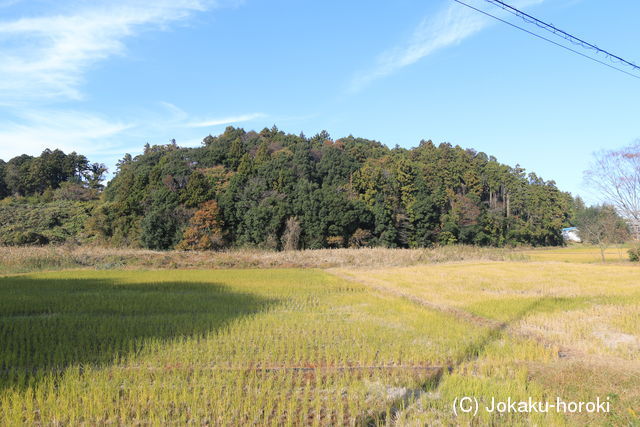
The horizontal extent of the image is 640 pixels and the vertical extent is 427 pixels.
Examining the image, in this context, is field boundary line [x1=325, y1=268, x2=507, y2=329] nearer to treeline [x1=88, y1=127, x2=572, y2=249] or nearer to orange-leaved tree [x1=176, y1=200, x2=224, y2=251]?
treeline [x1=88, y1=127, x2=572, y2=249]

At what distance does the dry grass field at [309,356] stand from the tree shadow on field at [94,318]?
0.14 ft

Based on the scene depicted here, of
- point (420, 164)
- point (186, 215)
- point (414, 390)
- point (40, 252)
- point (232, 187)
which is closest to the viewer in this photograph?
point (414, 390)

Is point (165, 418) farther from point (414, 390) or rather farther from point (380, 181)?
point (380, 181)

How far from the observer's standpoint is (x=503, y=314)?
9.42m

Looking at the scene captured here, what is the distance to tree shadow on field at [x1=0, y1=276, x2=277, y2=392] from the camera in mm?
5752

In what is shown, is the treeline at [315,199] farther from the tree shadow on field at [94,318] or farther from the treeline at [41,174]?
the tree shadow on field at [94,318]

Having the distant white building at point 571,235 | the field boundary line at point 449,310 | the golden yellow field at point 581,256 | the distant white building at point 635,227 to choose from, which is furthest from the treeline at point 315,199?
the field boundary line at point 449,310

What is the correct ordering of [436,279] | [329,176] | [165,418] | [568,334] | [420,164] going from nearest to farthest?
1. [165,418]
2. [568,334]
3. [436,279]
4. [329,176]
5. [420,164]

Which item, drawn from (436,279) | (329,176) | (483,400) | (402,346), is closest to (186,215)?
(329,176)

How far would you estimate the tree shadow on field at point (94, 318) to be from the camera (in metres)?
5.75

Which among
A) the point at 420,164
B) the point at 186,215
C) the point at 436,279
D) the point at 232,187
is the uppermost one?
the point at 420,164

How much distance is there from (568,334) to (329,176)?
40.1 meters

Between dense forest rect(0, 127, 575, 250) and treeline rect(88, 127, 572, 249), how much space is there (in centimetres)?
12

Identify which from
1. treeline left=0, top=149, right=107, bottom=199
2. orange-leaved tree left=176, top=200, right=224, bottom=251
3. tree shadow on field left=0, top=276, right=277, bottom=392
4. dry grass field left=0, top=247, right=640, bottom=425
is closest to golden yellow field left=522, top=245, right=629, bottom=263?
dry grass field left=0, top=247, right=640, bottom=425
